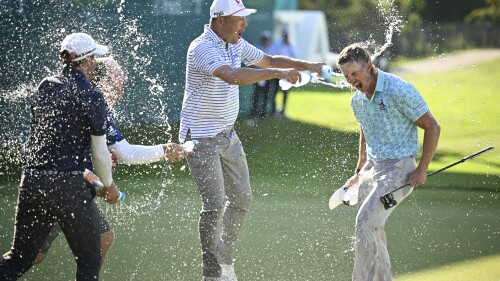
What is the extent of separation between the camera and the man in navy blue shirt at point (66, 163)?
555cm

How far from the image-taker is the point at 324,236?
29.4ft

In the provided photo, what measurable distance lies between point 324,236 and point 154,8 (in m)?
8.73

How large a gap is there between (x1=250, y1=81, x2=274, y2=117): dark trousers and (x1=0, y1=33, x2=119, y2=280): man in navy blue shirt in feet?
47.0

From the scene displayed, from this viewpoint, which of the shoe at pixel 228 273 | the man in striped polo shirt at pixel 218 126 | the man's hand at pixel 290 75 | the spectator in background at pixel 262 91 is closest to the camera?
the man's hand at pixel 290 75

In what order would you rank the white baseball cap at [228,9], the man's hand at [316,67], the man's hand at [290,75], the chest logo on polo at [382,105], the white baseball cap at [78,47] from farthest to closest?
the man's hand at [316,67] → the white baseball cap at [228,9] → the man's hand at [290,75] → the chest logo on polo at [382,105] → the white baseball cap at [78,47]

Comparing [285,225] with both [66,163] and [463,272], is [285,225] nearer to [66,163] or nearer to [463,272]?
[463,272]

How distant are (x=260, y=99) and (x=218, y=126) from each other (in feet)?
45.2

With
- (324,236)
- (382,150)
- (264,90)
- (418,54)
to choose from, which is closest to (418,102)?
(382,150)

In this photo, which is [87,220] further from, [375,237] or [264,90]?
[264,90]

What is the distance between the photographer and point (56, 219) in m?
5.70

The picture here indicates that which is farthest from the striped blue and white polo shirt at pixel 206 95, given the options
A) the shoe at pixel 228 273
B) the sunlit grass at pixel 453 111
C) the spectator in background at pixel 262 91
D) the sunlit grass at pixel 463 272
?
the spectator in background at pixel 262 91

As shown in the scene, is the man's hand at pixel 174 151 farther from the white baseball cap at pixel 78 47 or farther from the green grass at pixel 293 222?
the green grass at pixel 293 222

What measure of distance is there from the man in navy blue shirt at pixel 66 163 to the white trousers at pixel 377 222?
160 centimetres

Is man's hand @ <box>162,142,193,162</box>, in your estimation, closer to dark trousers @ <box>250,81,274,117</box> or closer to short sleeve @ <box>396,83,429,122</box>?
short sleeve @ <box>396,83,429,122</box>
